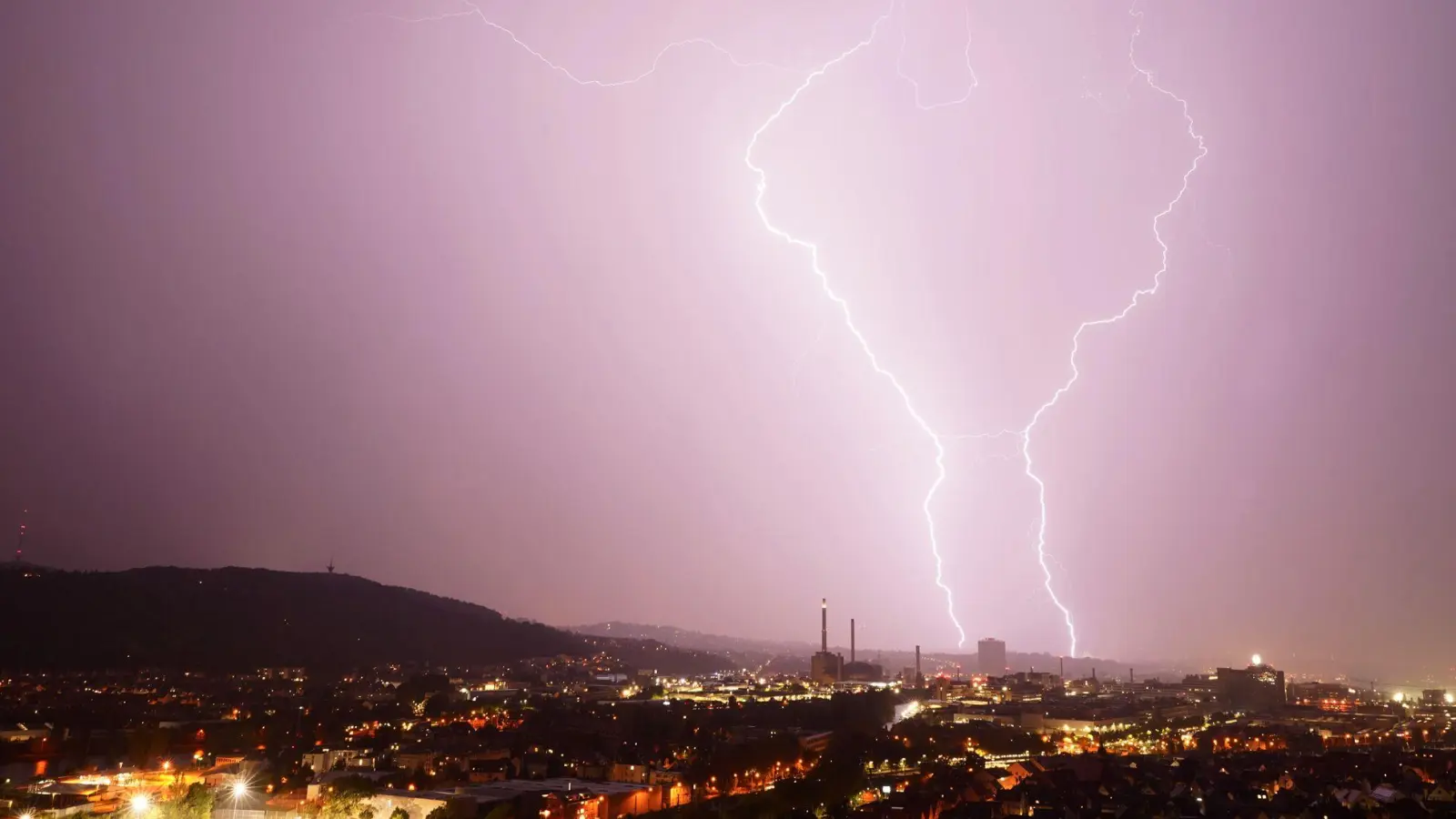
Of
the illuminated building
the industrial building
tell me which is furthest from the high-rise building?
the illuminated building

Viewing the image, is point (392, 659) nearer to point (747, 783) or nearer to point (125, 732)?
point (125, 732)

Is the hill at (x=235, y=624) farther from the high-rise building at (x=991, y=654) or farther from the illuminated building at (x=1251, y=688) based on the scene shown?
the illuminated building at (x=1251, y=688)

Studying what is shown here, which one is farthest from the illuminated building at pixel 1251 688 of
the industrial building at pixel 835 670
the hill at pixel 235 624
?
the hill at pixel 235 624

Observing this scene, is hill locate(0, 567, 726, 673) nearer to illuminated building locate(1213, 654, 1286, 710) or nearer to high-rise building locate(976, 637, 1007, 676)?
high-rise building locate(976, 637, 1007, 676)

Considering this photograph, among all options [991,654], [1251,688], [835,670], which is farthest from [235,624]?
[991,654]

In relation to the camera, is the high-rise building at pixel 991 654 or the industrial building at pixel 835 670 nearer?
the industrial building at pixel 835 670

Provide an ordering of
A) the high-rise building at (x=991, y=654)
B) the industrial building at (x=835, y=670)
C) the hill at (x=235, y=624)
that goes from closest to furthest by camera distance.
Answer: the hill at (x=235, y=624) → the industrial building at (x=835, y=670) → the high-rise building at (x=991, y=654)

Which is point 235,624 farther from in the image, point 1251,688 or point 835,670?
point 1251,688

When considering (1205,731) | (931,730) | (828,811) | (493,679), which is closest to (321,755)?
(828,811)
